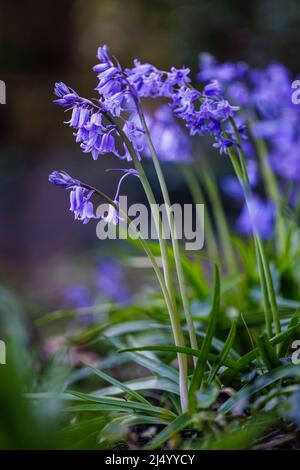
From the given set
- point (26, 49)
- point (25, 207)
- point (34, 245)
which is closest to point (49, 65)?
point (26, 49)

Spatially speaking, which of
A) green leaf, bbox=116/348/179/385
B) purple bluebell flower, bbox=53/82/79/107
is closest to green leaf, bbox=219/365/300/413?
green leaf, bbox=116/348/179/385

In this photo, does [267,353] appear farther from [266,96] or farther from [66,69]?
[66,69]

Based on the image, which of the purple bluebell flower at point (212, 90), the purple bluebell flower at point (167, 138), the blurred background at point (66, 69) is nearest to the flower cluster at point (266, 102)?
the purple bluebell flower at point (167, 138)

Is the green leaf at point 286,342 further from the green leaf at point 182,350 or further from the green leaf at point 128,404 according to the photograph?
the green leaf at point 128,404

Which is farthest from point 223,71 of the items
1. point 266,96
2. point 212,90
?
point 212,90

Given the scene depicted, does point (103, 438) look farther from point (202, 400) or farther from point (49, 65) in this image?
point (49, 65)
